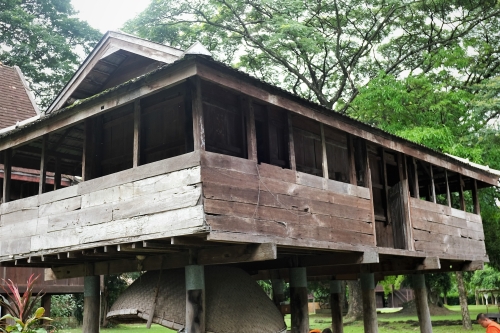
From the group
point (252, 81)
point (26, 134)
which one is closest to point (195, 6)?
point (26, 134)

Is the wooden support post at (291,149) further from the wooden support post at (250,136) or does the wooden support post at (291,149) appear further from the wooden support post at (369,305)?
the wooden support post at (369,305)

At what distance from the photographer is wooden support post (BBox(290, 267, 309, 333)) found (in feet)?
39.9

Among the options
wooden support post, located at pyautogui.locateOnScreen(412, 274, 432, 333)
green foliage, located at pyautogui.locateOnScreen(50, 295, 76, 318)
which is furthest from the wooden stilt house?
green foliage, located at pyautogui.locateOnScreen(50, 295, 76, 318)

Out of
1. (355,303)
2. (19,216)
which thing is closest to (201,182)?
(19,216)

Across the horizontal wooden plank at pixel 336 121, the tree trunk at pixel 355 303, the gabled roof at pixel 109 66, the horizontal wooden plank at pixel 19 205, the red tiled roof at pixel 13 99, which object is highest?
the red tiled roof at pixel 13 99

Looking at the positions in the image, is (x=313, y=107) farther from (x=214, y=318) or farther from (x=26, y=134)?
(x=26, y=134)

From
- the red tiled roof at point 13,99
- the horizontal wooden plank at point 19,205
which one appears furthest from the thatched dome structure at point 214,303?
the red tiled roof at point 13,99

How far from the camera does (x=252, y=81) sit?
8.91 m

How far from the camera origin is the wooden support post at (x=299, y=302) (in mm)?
12155

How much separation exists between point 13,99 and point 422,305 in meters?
14.9

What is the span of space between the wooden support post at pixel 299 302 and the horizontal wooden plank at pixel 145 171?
4974 millimetres

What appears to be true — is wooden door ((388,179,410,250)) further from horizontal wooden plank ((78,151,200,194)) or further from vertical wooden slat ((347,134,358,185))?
horizontal wooden plank ((78,151,200,194))

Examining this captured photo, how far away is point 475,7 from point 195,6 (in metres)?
12.5

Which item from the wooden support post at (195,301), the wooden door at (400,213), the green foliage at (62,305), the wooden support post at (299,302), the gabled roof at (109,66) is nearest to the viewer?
the wooden support post at (195,301)
